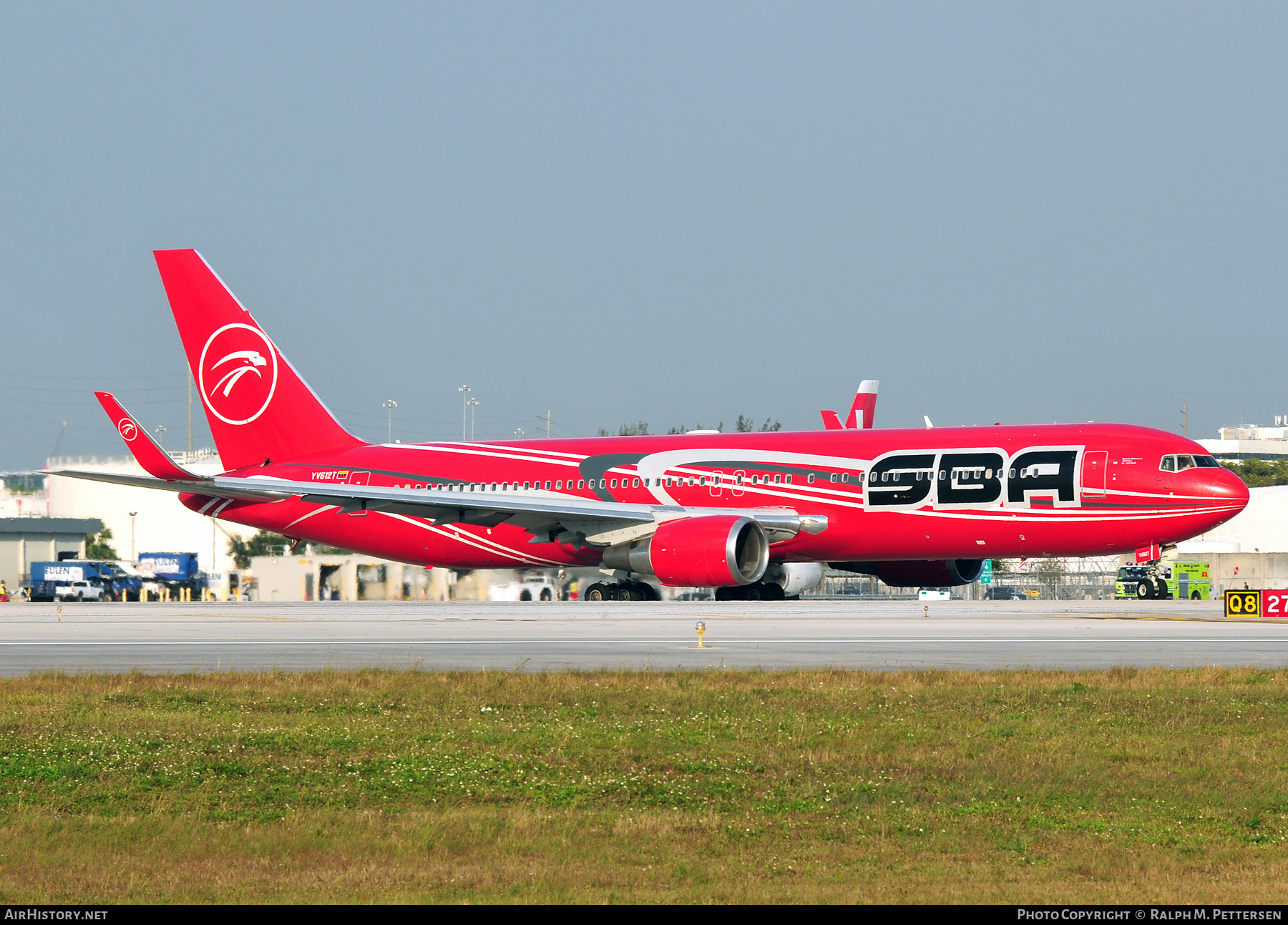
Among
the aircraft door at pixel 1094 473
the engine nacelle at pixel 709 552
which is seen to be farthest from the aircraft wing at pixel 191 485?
the aircraft door at pixel 1094 473

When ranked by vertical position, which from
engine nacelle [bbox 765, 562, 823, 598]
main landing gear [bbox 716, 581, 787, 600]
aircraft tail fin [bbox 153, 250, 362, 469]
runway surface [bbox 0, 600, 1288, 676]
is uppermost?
aircraft tail fin [bbox 153, 250, 362, 469]

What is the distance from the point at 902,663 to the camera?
18703 mm

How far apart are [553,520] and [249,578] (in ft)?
61.6

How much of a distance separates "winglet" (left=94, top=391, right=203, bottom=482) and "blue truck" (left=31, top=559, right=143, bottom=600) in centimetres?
2403

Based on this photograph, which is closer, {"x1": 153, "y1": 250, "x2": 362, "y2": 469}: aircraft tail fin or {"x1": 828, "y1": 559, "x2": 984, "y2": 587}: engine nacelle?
{"x1": 828, "y1": 559, "x2": 984, "y2": 587}: engine nacelle

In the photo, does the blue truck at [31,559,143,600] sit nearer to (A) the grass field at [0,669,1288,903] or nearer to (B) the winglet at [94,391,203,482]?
(B) the winglet at [94,391,203,482]

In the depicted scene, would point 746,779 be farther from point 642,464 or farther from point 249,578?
point 249,578

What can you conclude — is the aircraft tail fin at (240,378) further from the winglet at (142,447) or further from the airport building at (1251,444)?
the airport building at (1251,444)

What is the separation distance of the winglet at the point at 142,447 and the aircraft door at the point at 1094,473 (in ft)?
73.6

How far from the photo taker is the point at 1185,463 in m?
32.8

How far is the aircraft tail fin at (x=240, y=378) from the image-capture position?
4291cm

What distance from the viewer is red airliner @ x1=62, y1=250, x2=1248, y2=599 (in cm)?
3322

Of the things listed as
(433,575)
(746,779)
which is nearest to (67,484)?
(433,575)

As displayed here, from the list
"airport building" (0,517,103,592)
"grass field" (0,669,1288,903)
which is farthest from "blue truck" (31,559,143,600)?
"grass field" (0,669,1288,903)
